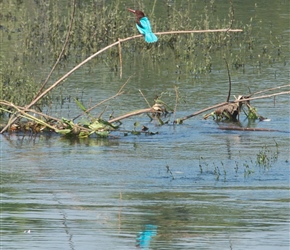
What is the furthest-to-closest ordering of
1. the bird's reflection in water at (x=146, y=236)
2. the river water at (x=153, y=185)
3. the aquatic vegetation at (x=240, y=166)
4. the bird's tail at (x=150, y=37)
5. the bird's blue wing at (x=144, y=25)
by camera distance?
the bird's blue wing at (x=144, y=25)
the bird's tail at (x=150, y=37)
the aquatic vegetation at (x=240, y=166)
the river water at (x=153, y=185)
the bird's reflection in water at (x=146, y=236)

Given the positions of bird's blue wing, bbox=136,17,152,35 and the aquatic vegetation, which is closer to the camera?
the aquatic vegetation

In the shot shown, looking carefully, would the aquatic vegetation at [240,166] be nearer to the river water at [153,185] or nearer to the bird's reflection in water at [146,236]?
the river water at [153,185]

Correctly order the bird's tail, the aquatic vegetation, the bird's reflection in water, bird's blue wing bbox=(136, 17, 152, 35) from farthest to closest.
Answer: bird's blue wing bbox=(136, 17, 152, 35) < the bird's tail < the aquatic vegetation < the bird's reflection in water

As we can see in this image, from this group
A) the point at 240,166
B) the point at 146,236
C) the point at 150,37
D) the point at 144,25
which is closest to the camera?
the point at 146,236

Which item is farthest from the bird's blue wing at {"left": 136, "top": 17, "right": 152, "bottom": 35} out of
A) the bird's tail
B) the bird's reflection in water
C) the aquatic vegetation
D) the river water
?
the bird's reflection in water

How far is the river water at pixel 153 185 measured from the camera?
6949 millimetres

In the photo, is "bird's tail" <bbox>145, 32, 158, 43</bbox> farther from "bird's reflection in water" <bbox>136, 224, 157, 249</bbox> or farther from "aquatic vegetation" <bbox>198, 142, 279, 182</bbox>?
"bird's reflection in water" <bbox>136, 224, 157, 249</bbox>

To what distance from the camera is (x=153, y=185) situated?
8.92 meters

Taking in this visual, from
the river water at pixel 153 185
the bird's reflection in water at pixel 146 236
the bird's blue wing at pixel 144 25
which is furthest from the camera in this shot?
the bird's blue wing at pixel 144 25

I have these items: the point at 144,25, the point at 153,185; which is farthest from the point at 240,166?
the point at 144,25

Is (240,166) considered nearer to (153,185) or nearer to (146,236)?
(153,185)

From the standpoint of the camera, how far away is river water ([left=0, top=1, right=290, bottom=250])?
695 cm

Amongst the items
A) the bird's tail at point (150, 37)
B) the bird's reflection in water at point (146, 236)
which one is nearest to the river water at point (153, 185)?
the bird's reflection in water at point (146, 236)

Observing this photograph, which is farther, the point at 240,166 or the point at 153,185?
the point at 240,166
